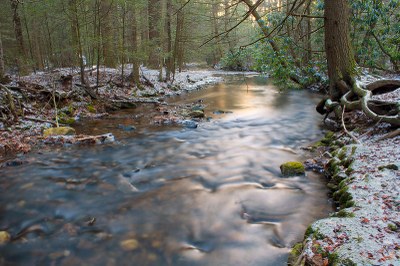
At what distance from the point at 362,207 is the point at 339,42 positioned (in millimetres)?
6202

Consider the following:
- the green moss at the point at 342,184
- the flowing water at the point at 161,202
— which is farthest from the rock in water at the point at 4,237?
the green moss at the point at 342,184

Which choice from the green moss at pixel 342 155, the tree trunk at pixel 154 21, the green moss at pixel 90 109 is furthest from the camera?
the tree trunk at pixel 154 21

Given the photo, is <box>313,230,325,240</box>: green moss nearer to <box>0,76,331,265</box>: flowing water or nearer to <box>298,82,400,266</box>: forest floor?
<box>298,82,400,266</box>: forest floor

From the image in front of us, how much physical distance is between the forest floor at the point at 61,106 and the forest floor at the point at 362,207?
232 inches

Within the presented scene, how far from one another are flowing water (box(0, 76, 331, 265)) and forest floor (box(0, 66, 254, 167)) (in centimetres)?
129

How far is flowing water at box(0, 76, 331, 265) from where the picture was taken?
13.8 feet

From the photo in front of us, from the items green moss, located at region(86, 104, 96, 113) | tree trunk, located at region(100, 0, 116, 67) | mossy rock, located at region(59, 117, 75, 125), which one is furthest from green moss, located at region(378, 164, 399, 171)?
tree trunk, located at region(100, 0, 116, 67)

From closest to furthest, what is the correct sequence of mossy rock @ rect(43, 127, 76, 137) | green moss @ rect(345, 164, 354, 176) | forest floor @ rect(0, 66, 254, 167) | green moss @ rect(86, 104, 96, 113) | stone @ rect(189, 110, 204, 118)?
green moss @ rect(345, 164, 354, 176) < forest floor @ rect(0, 66, 254, 167) < mossy rock @ rect(43, 127, 76, 137) < stone @ rect(189, 110, 204, 118) < green moss @ rect(86, 104, 96, 113)

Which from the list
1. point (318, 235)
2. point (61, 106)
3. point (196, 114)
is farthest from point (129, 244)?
point (61, 106)

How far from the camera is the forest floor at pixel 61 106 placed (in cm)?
894

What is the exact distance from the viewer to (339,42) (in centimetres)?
880

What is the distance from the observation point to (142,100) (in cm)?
1527

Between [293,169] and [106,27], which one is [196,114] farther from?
[106,27]

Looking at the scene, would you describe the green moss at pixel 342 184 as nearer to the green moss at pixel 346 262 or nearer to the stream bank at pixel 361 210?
the stream bank at pixel 361 210
